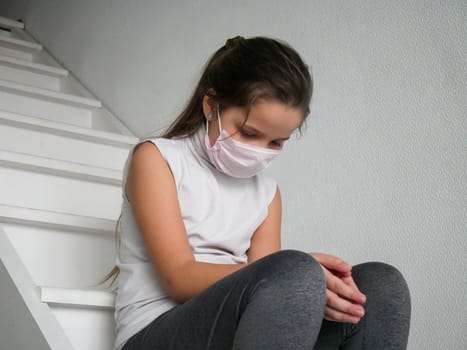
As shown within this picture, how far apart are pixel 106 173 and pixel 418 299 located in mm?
936

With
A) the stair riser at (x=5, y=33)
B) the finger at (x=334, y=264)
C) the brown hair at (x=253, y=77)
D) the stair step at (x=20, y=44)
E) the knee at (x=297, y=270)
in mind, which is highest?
the brown hair at (x=253, y=77)

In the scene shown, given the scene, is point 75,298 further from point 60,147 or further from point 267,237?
point 60,147

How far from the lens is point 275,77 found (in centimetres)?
114

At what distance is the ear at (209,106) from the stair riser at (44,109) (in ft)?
4.46

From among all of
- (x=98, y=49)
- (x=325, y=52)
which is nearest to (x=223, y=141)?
(x=325, y=52)

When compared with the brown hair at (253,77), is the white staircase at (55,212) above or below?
below

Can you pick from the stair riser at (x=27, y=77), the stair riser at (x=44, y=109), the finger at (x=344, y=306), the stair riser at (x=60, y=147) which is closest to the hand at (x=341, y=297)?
the finger at (x=344, y=306)

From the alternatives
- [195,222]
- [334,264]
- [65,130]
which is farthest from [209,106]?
[65,130]

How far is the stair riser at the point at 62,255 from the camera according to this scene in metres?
1.49

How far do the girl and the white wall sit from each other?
213mm

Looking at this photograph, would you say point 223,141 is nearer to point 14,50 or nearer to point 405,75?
point 405,75

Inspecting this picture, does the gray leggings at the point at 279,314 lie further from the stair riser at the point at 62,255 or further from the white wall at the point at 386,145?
the stair riser at the point at 62,255

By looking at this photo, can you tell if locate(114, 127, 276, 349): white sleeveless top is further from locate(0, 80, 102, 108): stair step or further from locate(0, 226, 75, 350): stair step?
locate(0, 80, 102, 108): stair step

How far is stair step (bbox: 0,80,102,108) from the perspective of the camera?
2393 mm
